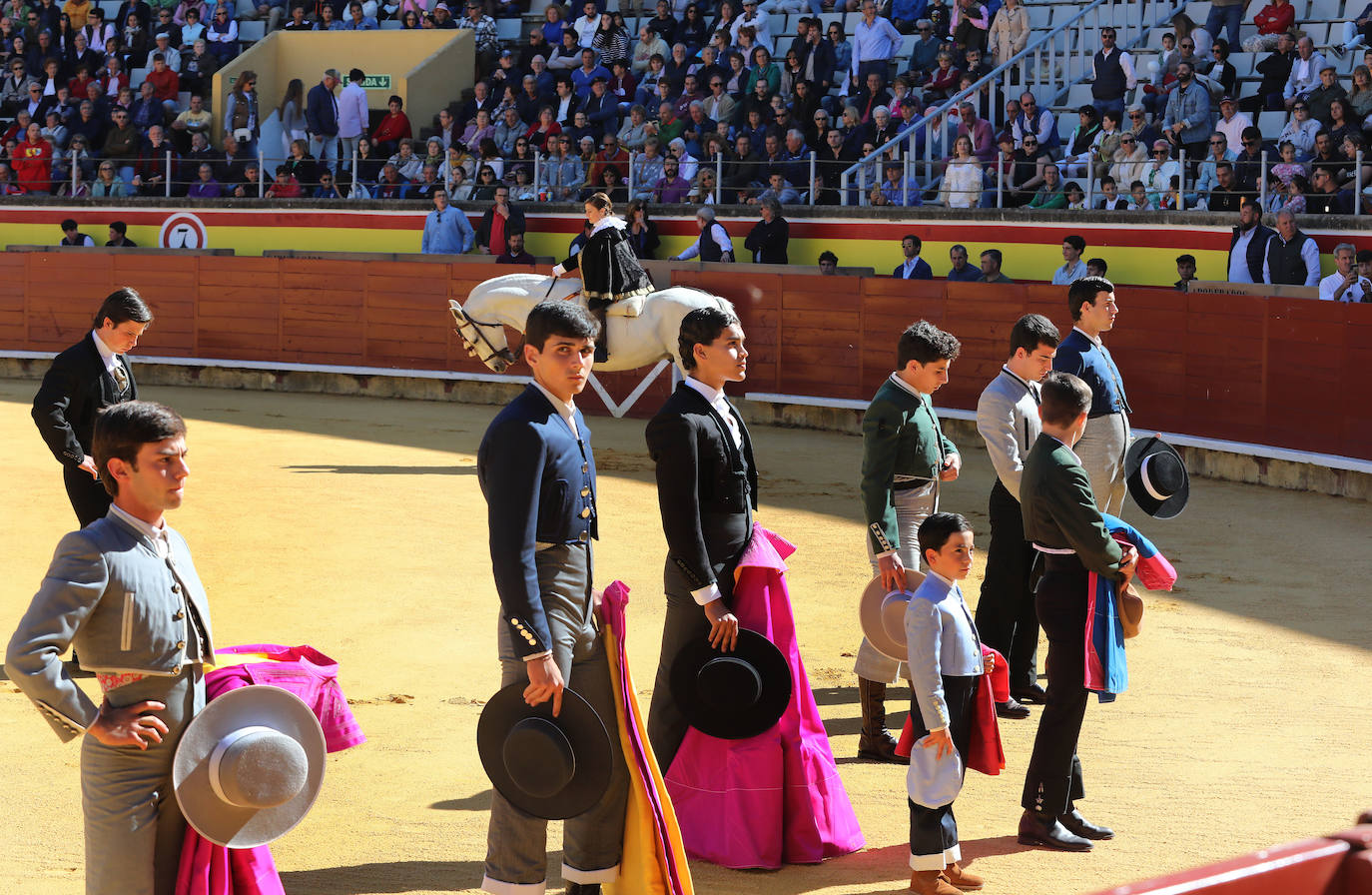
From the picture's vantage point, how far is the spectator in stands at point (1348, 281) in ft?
37.1

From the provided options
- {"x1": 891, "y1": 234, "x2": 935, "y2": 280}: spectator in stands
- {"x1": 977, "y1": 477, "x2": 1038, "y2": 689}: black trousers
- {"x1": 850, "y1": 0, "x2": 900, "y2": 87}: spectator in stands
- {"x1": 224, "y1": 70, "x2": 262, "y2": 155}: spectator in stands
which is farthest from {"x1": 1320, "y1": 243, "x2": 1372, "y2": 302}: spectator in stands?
{"x1": 224, "y1": 70, "x2": 262, "y2": 155}: spectator in stands

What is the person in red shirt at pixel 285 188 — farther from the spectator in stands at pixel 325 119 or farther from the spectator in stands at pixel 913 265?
the spectator in stands at pixel 913 265

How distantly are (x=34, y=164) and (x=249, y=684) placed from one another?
18.8 meters

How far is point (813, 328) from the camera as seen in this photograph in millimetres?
14586

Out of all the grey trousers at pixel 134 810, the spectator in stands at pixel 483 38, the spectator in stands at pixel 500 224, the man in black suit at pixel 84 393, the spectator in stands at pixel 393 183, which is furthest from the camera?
the spectator in stands at pixel 483 38

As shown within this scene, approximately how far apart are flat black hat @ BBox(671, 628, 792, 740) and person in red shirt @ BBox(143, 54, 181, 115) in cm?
1806

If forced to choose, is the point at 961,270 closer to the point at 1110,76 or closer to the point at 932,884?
the point at 1110,76

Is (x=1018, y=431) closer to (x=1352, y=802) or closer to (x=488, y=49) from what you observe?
(x=1352, y=802)

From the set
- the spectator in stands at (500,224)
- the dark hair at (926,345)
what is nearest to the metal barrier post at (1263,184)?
the spectator in stands at (500,224)

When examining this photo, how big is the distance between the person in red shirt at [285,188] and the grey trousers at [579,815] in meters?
15.8

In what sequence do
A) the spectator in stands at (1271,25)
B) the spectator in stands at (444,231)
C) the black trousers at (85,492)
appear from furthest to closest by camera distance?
1. the spectator in stands at (444,231)
2. the spectator in stands at (1271,25)
3. the black trousers at (85,492)

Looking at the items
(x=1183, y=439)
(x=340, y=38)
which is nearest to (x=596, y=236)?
(x=1183, y=439)

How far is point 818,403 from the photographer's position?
14.5m

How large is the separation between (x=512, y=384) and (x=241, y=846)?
1331 centimetres
